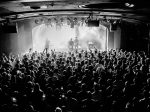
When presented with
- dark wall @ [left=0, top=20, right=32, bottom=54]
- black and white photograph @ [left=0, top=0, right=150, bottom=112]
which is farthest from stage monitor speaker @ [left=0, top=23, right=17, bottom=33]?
dark wall @ [left=0, top=20, right=32, bottom=54]

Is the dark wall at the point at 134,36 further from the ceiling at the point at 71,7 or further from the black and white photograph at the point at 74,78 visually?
the ceiling at the point at 71,7

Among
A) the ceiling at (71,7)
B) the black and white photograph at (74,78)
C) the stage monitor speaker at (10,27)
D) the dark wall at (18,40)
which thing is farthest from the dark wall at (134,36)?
the stage monitor speaker at (10,27)

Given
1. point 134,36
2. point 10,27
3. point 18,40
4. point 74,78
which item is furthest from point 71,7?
point 134,36

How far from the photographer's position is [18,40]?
16.8 metres

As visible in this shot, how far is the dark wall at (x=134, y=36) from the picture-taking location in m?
15.8

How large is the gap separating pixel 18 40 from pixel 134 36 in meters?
10.5

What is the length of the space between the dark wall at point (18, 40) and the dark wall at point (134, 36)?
9788 millimetres

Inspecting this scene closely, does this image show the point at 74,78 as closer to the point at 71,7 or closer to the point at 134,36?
the point at 71,7

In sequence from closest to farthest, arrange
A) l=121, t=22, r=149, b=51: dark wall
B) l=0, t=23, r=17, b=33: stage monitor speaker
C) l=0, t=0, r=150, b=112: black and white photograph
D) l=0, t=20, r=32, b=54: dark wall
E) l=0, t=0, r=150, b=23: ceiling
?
l=0, t=0, r=150, b=112: black and white photograph → l=0, t=0, r=150, b=23: ceiling → l=0, t=23, r=17, b=33: stage monitor speaker → l=0, t=20, r=32, b=54: dark wall → l=121, t=22, r=149, b=51: dark wall

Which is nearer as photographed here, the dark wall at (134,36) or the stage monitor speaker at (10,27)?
the stage monitor speaker at (10,27)

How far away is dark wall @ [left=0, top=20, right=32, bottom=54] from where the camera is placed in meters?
14.5

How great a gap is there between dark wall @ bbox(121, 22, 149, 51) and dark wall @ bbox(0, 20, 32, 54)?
32.1 ft

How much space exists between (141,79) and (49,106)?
4.52 meters

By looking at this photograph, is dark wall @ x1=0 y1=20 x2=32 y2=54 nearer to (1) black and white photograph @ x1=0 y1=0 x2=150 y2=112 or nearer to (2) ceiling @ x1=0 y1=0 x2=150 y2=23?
(1) black and white photograph @ x1=0 y1=0 x2=150 y2=112
